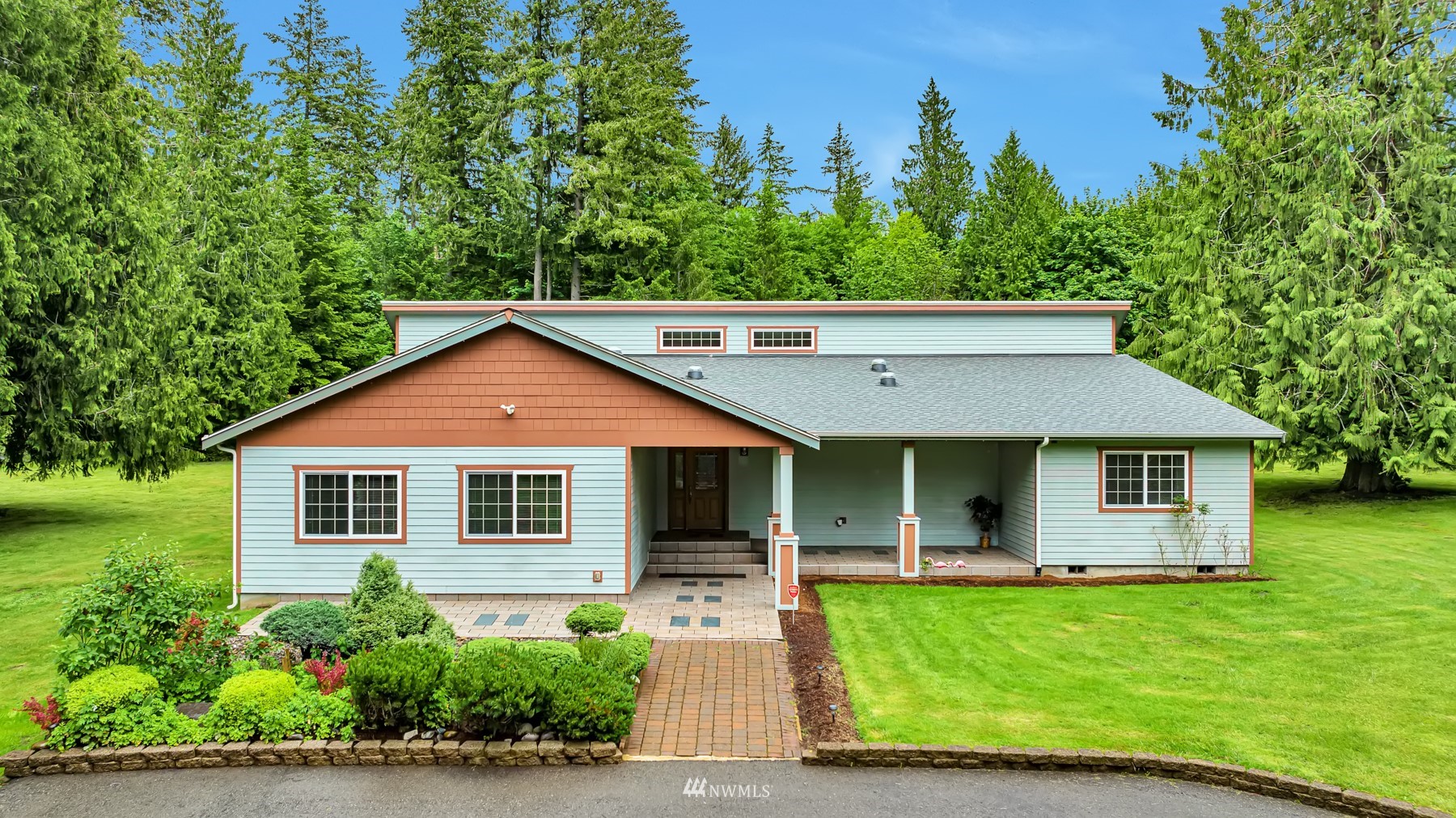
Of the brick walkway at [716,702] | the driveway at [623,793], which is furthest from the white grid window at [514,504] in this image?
the driveway at [623,793]

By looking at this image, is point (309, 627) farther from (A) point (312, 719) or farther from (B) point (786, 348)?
(B) point (786, 348)

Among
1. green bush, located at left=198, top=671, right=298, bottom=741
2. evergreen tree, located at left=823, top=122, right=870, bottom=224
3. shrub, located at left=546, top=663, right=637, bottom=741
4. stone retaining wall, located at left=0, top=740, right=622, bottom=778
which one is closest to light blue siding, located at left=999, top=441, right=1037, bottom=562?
shrub, located at left=546, top=663, right=637, bottom=741

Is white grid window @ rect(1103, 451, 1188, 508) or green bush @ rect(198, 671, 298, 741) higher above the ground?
white grid window @ rect(1103, 451, 1188, 508)

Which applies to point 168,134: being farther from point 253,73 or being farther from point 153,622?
point 153,622

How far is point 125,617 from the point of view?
716 cm

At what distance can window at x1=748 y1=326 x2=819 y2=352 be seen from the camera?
18469 millimetres

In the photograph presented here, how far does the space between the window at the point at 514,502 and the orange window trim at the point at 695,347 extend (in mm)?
7030

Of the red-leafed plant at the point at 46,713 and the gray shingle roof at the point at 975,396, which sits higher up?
the gray shingle roof at the point at 975,396

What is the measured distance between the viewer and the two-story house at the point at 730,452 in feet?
39.4

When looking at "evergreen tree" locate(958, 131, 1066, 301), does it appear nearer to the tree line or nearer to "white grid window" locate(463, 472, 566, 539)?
the tree line

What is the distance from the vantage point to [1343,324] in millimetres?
20453

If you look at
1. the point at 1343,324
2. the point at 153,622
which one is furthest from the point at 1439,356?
the point at 153,622

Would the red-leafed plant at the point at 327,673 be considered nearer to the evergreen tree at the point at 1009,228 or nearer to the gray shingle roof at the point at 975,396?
the gray shingle roof at the point at 975,396

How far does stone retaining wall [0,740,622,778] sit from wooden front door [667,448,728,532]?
30.6ft
